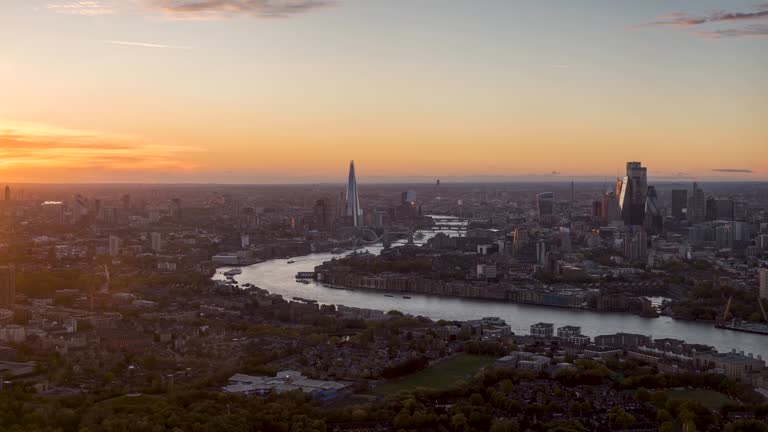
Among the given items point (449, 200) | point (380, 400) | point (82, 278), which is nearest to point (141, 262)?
point (82, 278)

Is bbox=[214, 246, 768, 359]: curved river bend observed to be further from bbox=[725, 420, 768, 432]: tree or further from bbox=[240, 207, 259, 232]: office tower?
bbox=[240, 207, 259, 232]: office tower

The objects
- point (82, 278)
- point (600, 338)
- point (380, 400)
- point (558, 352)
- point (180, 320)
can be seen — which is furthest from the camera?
point (82, 278)

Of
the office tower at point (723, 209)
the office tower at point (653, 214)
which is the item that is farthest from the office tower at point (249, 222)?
the office tower at point (723, 209)

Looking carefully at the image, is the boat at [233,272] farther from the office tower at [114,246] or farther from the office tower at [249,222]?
the office tower at [249,222]

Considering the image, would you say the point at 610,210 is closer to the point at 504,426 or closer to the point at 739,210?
the point at 739,210

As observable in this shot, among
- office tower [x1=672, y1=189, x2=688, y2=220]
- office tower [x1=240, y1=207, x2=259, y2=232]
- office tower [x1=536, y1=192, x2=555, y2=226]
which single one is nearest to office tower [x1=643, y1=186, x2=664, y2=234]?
office tower [x1=672, y1=189, x2=688, y2=220]

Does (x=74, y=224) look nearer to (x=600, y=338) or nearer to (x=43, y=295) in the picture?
(x=43, y=295)
